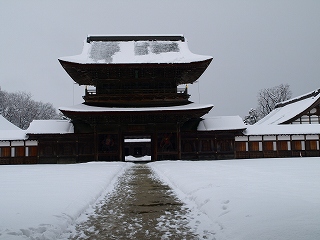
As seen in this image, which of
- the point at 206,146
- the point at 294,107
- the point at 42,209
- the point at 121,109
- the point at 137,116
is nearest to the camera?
the point at 42,209

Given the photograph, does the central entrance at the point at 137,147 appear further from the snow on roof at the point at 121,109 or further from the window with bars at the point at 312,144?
the window with bars at the point at 312,144

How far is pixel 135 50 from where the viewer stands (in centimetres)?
3138

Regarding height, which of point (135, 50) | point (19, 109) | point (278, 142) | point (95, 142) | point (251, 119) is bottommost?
point (278, 142)

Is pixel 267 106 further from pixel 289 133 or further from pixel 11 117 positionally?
pixel 11 117

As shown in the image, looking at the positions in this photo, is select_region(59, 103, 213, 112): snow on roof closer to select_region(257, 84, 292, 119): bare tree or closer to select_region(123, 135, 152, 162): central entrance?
select_region(123, 135, 152, 162): central entrance

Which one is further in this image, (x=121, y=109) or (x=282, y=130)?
(x=282, y=130)

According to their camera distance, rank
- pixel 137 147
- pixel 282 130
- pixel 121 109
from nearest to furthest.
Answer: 1. pixel 121 109
2. pixel 282 130
3. pixel 137 147

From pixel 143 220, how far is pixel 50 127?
24477 mm

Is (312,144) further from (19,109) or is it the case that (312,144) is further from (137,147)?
(19,109)

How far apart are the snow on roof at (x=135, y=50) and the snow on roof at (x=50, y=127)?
6.35 meters

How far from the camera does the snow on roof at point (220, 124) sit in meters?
29.8

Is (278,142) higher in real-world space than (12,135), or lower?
lower

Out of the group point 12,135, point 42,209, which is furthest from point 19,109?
point 42,209

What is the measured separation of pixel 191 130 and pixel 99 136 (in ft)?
27.6
